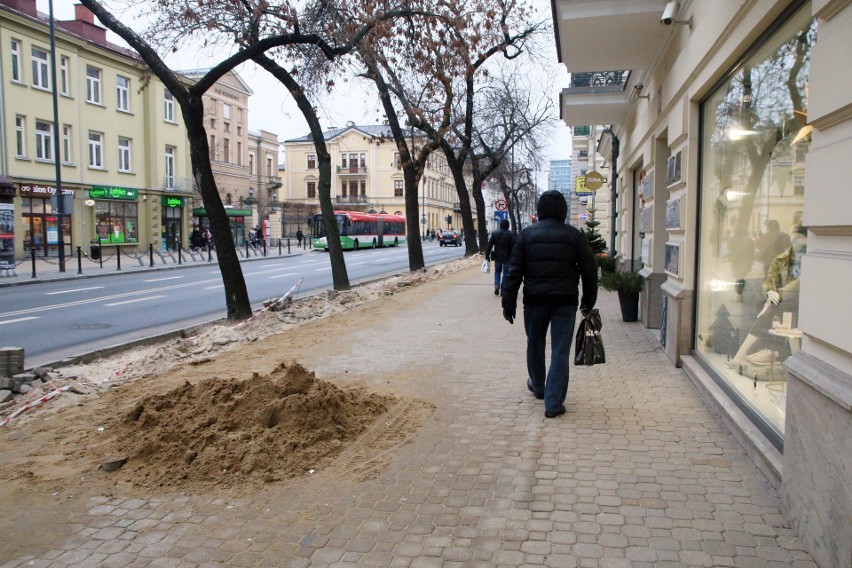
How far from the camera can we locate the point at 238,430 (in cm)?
498

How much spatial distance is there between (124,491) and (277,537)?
4.14 feet

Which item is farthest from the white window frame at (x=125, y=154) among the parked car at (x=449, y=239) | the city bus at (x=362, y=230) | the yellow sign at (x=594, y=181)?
the parked car at (x=449, y=239)

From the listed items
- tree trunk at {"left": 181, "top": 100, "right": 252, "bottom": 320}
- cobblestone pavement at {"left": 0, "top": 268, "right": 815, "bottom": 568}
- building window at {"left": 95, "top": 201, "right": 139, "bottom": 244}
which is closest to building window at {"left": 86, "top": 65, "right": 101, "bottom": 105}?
building window at {"left": 95, "top": 201, "right": 139, "bottom": 244}

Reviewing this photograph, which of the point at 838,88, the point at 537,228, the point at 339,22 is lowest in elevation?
the point at 537,228

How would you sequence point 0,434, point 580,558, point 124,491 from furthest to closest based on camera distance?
1. point 0,434
2. point 124,491
3. point 580,558

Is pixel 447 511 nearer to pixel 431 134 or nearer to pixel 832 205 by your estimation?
pixel 832 205

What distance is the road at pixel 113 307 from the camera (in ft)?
35.8

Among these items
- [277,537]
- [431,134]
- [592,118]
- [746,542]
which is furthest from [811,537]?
[431,134]

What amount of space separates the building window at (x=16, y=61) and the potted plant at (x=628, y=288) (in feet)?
101

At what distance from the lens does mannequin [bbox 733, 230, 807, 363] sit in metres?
4.61

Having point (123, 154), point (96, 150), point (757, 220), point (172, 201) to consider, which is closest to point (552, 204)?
point (757, 220)

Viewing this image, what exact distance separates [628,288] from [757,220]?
547 cm

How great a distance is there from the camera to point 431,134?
21.9 meters

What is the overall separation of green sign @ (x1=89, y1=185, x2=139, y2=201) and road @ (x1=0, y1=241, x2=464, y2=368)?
13030 mm
